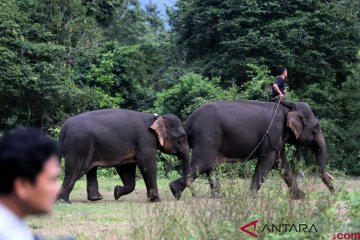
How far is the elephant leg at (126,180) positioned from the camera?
47.3 ft

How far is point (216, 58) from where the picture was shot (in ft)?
96.3

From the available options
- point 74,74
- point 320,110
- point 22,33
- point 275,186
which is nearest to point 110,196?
point 275,186

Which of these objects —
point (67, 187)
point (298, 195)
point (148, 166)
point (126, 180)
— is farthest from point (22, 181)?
point (126, 180)

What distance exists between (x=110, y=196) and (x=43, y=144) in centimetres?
1331

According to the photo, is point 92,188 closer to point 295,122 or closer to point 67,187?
point 67,187

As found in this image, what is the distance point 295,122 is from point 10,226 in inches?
487

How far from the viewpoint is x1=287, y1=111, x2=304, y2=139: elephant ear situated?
14.5m

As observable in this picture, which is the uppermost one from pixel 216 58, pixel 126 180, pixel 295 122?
pixel 295 122

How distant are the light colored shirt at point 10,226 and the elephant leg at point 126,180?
1189 centimetres

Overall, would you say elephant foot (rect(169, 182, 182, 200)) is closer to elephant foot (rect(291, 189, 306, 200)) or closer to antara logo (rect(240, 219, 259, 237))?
elephant foot (rect(291, 189, 306, 200))

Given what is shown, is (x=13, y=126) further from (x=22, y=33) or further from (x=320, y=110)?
(x=320, y=110)

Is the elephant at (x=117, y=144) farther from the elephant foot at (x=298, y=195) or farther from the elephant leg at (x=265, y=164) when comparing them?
the elephant foot at (x=298, y=195)

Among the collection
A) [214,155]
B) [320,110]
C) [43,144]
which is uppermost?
[43,144]

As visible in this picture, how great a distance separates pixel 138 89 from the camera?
34.7 metres
